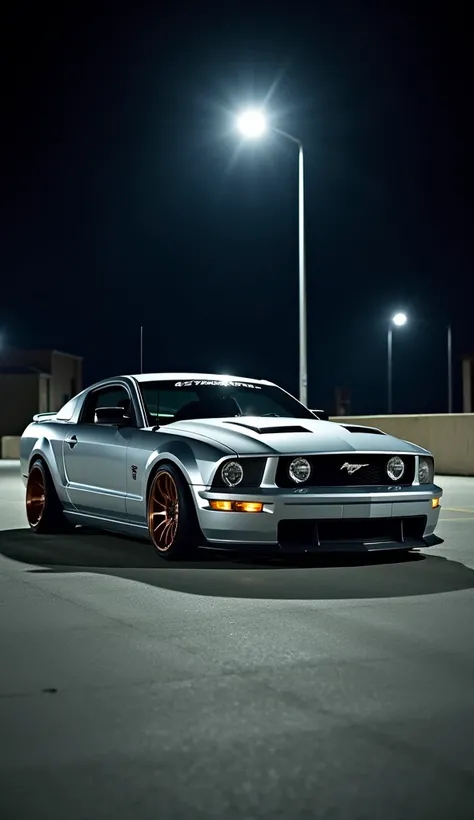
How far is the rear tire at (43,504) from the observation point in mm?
11461

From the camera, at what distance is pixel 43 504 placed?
11.6m

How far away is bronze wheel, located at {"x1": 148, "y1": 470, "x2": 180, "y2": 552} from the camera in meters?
9.23

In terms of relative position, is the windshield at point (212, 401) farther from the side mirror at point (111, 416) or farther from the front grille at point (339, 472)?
the front grille at point (339, 472)

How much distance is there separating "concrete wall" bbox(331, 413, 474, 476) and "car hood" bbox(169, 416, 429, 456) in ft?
47.8

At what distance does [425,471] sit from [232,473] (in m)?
1.55

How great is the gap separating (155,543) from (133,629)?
2.89m

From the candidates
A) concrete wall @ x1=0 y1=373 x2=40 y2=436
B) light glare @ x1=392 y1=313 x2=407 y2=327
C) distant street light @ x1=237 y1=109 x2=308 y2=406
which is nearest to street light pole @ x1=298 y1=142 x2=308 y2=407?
distant street light @ x1=237 y1=109 x2=308 y2=406

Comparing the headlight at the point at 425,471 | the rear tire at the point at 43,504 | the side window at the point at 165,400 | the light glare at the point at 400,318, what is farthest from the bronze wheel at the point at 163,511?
the light glare at the point at 400,318

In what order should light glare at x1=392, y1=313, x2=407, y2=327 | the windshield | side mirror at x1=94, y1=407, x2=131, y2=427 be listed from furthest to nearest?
light glare at x1=392, y1=313, x2=407, y2=327 < the windshield < side mirror at x1=94, y1=407, x2=131, y2=427

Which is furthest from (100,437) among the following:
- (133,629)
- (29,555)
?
(133,629)

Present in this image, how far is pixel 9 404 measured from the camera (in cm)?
8200

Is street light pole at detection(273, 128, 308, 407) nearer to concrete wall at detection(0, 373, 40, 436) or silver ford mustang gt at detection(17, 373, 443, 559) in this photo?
silver ford mustang gt at detection(17, 373, 443, 559)

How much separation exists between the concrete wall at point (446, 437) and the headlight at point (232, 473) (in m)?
15.6

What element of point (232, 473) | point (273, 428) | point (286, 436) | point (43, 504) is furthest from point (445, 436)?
point (232, 473)
